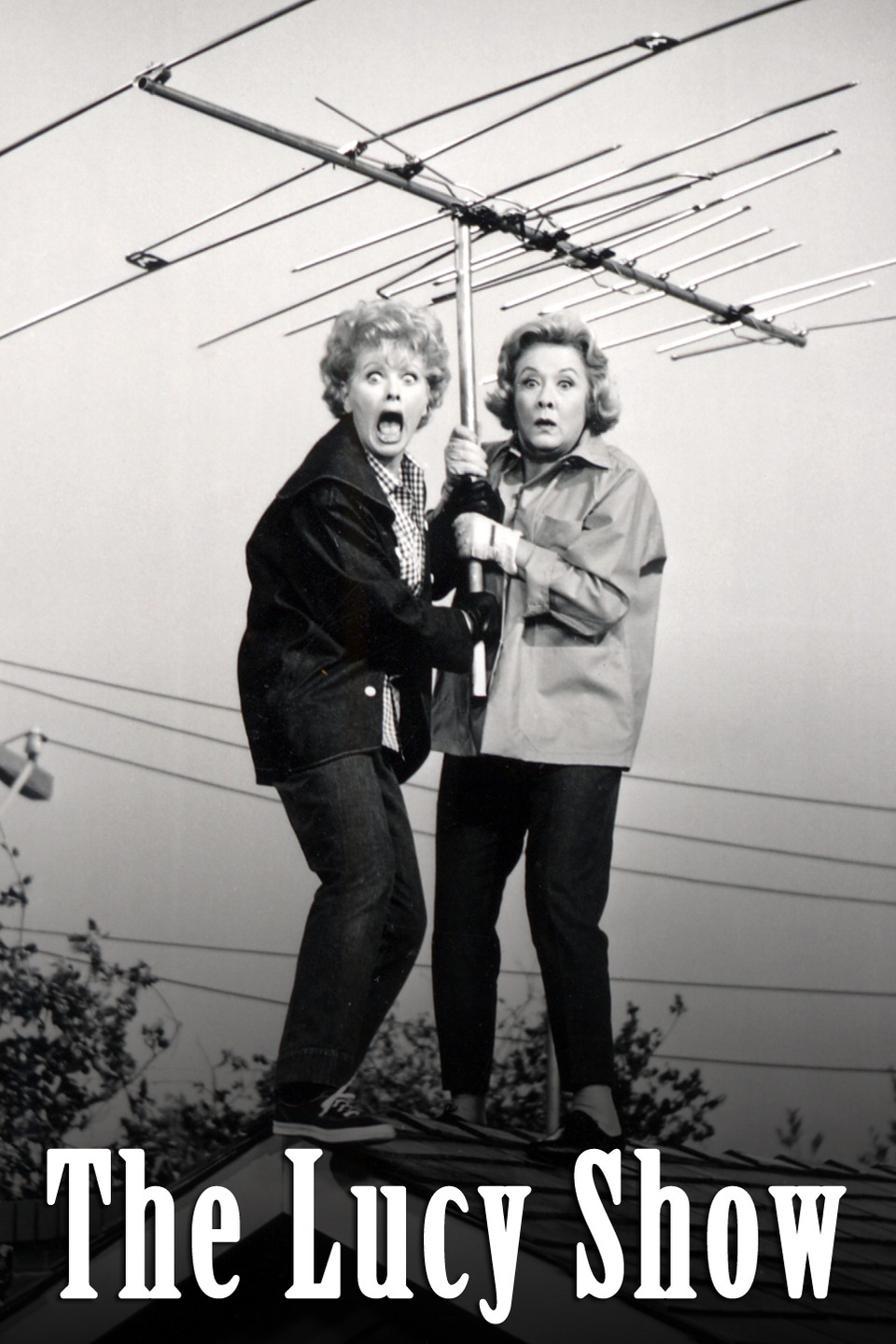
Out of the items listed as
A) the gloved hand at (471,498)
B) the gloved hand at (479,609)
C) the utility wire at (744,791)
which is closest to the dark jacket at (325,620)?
the gloved hand at (479,609)

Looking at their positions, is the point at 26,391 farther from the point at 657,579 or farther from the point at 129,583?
the point at 657,579

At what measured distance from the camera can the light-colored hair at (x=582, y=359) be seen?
2725mm

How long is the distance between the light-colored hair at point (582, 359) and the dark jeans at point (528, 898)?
61 cm

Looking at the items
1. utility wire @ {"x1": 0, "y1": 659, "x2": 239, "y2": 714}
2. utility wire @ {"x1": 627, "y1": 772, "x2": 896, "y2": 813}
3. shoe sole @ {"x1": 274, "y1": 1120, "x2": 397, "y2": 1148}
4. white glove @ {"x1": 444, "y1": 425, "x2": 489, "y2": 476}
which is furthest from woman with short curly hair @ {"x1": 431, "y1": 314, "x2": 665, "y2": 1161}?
utility wire @ {"x1": 627, "y1": 772, "x2": 896, "y2": 813}

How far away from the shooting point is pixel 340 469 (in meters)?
2.36

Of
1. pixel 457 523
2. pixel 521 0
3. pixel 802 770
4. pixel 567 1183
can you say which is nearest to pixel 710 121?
pixel 521 0

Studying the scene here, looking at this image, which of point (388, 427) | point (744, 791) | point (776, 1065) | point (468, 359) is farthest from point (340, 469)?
point (776, 1065)

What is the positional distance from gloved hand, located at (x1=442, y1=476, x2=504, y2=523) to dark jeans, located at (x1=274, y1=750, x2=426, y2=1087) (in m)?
0.48

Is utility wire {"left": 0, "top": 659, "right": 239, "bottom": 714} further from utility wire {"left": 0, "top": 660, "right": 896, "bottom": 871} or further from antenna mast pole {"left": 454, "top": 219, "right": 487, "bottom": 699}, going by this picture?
antenna mast pole {"left": 454, "top": 219, "right": 487, "bottom": 699}

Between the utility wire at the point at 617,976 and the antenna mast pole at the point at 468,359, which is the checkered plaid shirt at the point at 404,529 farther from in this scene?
the utility wire at the point at 617,976

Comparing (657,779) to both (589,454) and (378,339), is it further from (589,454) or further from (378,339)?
(378,339)

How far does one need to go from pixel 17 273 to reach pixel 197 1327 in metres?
2.46

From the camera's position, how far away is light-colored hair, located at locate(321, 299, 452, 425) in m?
2.51

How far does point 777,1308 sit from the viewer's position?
2.06 meters
